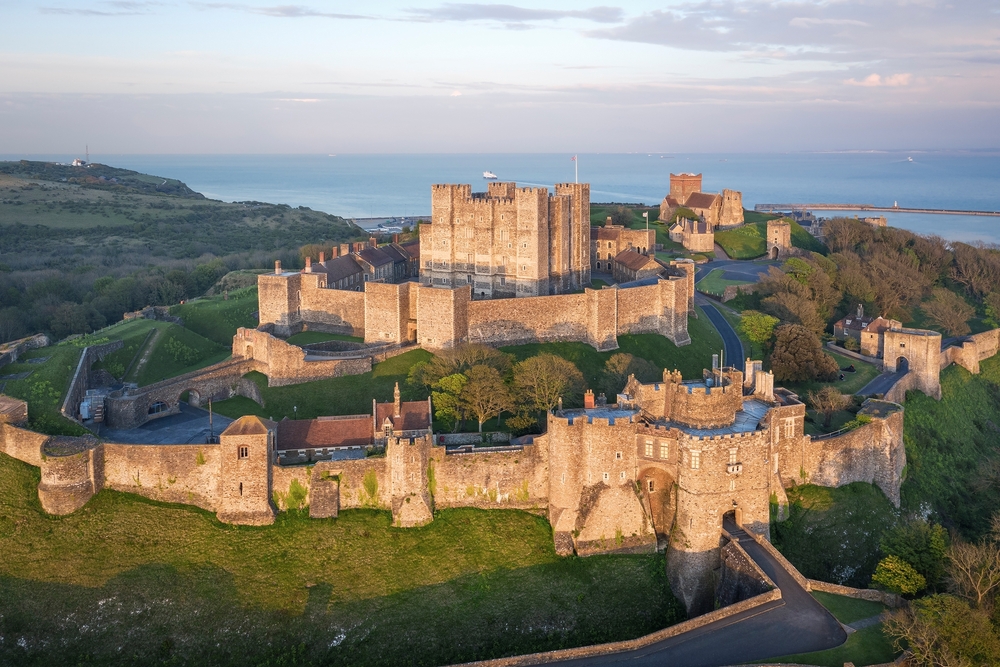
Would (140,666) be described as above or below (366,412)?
below

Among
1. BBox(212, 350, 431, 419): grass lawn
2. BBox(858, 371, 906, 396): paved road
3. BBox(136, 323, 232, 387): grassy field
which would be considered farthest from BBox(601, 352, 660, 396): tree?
BBox(136, 323, 232, 387): grassy field

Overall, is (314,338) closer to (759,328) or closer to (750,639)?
(759,328)

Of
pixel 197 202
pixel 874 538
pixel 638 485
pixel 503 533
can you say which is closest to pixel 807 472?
pixel 874 538

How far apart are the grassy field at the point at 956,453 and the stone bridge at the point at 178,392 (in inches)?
1088

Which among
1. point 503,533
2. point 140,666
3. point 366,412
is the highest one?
point 366,412

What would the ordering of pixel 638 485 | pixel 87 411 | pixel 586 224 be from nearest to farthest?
pixel 638 485
pixel 87 411
pixel 586 224

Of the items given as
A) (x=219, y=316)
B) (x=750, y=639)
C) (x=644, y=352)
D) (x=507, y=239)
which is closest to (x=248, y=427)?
(x=750, y=639)

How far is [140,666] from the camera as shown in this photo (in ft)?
82.0

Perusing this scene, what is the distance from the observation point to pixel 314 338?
4350cm

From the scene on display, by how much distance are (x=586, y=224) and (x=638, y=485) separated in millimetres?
23397

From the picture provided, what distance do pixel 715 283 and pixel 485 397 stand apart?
1150 inches

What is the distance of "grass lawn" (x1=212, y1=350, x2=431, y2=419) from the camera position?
36031mm

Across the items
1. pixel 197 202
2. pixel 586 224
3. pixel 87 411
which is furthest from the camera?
pixel 197 202

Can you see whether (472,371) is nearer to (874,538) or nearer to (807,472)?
(807,472)
